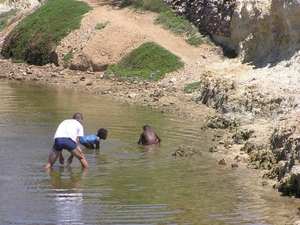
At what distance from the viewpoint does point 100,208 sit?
10.6m

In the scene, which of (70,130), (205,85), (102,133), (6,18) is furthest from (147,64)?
(6,18)

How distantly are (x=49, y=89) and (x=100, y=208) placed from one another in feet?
47.9

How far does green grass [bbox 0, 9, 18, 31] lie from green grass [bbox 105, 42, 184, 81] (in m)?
11.9

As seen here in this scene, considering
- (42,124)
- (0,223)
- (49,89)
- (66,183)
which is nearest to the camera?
(0,223)

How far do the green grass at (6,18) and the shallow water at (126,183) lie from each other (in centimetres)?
1896

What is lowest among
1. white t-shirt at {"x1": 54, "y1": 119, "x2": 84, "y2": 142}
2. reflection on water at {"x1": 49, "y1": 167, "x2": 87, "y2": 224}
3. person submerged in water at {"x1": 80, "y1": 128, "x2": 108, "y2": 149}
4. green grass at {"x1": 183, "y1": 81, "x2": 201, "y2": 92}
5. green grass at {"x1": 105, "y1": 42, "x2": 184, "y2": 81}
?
reflection on water at {"x1": 49, "y1": 167, "x2": 87, "y2": 224}

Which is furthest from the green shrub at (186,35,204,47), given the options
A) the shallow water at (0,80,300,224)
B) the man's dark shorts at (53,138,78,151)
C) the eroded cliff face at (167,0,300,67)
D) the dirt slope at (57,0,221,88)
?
the man's dark shorts at (53,138,78,151)

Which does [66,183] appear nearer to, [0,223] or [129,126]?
[0,223]

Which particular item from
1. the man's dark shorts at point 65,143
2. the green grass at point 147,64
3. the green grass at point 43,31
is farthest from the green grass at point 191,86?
the man's dark shorts at point 65,143

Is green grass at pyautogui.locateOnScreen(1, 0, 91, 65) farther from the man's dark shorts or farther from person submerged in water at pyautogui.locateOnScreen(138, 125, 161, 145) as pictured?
the man's dark shorts

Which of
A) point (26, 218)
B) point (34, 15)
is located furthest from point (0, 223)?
point (34, 15)

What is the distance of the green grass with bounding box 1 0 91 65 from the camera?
30.3m

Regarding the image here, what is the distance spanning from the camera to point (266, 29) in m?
21.2

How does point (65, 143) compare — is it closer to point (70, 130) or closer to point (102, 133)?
point (70, 130)
